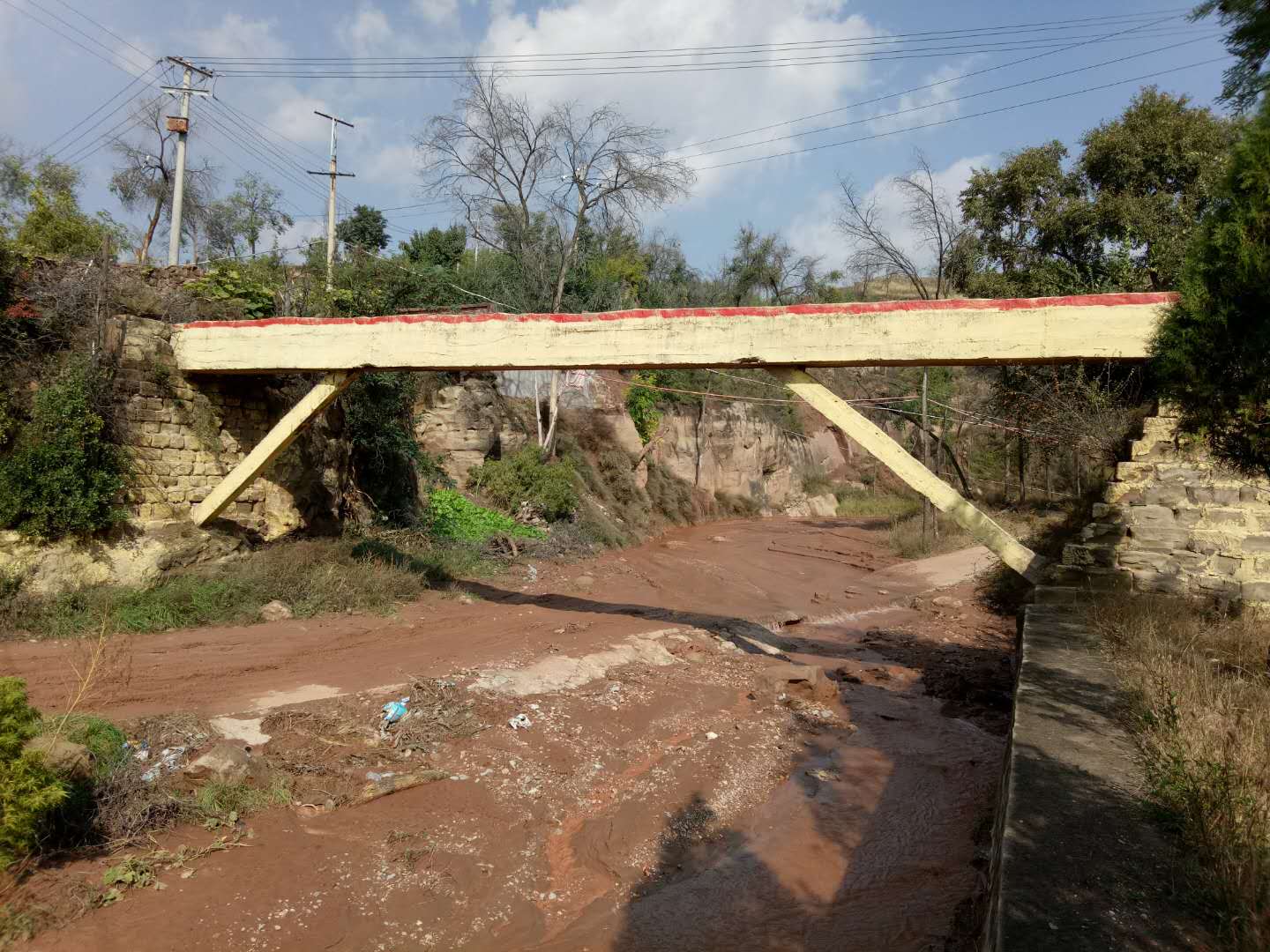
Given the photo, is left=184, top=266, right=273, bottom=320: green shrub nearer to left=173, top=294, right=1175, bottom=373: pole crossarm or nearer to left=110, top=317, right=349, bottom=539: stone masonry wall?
left=110, top=317, right=349, bottom=539: stone masonry wall

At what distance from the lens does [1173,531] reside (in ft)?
25.5

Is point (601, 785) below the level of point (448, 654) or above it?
below

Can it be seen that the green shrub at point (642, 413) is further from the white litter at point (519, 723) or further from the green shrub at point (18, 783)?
the green shrub at point (18, 783)

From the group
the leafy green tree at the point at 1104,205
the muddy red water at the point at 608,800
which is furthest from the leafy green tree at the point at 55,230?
the leafy green tree at the point at 1104,205

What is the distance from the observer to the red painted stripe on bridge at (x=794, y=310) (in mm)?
7269

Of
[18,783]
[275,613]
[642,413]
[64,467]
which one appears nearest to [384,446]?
[275,613]

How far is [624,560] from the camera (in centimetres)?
1795

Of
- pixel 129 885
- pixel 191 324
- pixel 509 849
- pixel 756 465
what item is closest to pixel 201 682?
pixel 129 885

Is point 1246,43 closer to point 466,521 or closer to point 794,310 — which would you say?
point 794,310

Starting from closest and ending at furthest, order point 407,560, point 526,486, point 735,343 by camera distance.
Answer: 1. point 735,343
2. point 407,560
3. point 526,486

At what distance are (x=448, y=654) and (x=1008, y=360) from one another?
22.3 feet

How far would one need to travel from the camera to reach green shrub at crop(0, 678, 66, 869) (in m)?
4.03

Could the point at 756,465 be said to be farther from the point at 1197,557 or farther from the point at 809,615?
the point at 1197,557

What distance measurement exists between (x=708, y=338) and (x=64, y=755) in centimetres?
654
